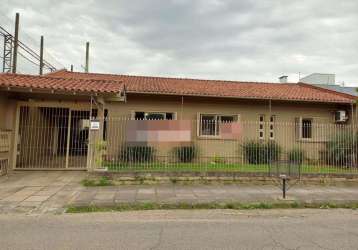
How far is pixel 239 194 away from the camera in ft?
26.3

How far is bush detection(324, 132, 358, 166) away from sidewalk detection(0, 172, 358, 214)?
152cm

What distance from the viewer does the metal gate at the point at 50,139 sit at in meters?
11.2

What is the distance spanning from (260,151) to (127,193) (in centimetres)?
577

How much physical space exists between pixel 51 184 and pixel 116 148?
226 cm

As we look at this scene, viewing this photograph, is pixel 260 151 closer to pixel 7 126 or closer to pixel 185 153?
pixel 185 153

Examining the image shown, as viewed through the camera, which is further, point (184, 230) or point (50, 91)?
point (50, 91)

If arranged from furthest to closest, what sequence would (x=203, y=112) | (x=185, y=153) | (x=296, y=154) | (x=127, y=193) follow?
(x=203, y=112), (x=296, y=154), (x=185, y=153), (x=127, y=193)

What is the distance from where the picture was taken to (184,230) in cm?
505

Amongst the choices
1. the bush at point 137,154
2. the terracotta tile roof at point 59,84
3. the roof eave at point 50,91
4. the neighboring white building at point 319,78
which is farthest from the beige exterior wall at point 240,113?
the neighboring white building at point 319,78

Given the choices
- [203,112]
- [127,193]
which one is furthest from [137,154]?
[203,112]

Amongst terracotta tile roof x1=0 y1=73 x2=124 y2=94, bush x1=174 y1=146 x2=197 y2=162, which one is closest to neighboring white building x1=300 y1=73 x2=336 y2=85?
bush x1=174 y1=146 x2=197 y2=162

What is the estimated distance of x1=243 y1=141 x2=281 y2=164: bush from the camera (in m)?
10.9

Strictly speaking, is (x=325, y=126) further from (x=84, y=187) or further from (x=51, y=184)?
(x=51, y=184)

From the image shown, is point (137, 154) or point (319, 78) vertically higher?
point (319, 78)
